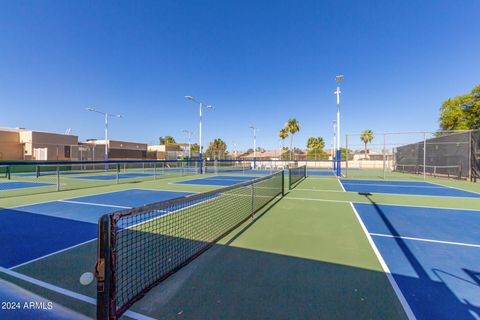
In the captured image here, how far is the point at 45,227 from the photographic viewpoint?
548 centimetres

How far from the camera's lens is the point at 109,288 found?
7.52 feet

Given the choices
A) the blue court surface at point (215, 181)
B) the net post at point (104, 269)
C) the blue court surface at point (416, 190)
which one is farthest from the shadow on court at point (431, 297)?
the blue court surface at point (215, 181)

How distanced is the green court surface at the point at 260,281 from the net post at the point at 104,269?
358 mm

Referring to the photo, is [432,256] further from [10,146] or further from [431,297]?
[10,146]

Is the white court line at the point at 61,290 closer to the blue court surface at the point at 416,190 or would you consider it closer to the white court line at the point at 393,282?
the white court line at the point at 393,282

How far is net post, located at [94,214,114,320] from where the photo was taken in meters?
2.17

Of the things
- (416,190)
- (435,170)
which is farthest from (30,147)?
(435,170)

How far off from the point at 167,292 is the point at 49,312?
129 centimetres

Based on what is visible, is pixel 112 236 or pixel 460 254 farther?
pixel 460 254

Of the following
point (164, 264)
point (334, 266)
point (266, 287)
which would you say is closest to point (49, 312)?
point (164, 264)

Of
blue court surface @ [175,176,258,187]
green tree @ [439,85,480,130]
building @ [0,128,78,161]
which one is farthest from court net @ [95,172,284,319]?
building @ [0,128,78,161]

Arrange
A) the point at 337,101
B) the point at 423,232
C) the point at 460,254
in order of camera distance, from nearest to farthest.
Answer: the point at 460,254
the point at 423,232
the point at 337,101

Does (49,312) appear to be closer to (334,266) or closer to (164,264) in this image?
(164,264)

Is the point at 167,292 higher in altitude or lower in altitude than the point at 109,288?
lower
